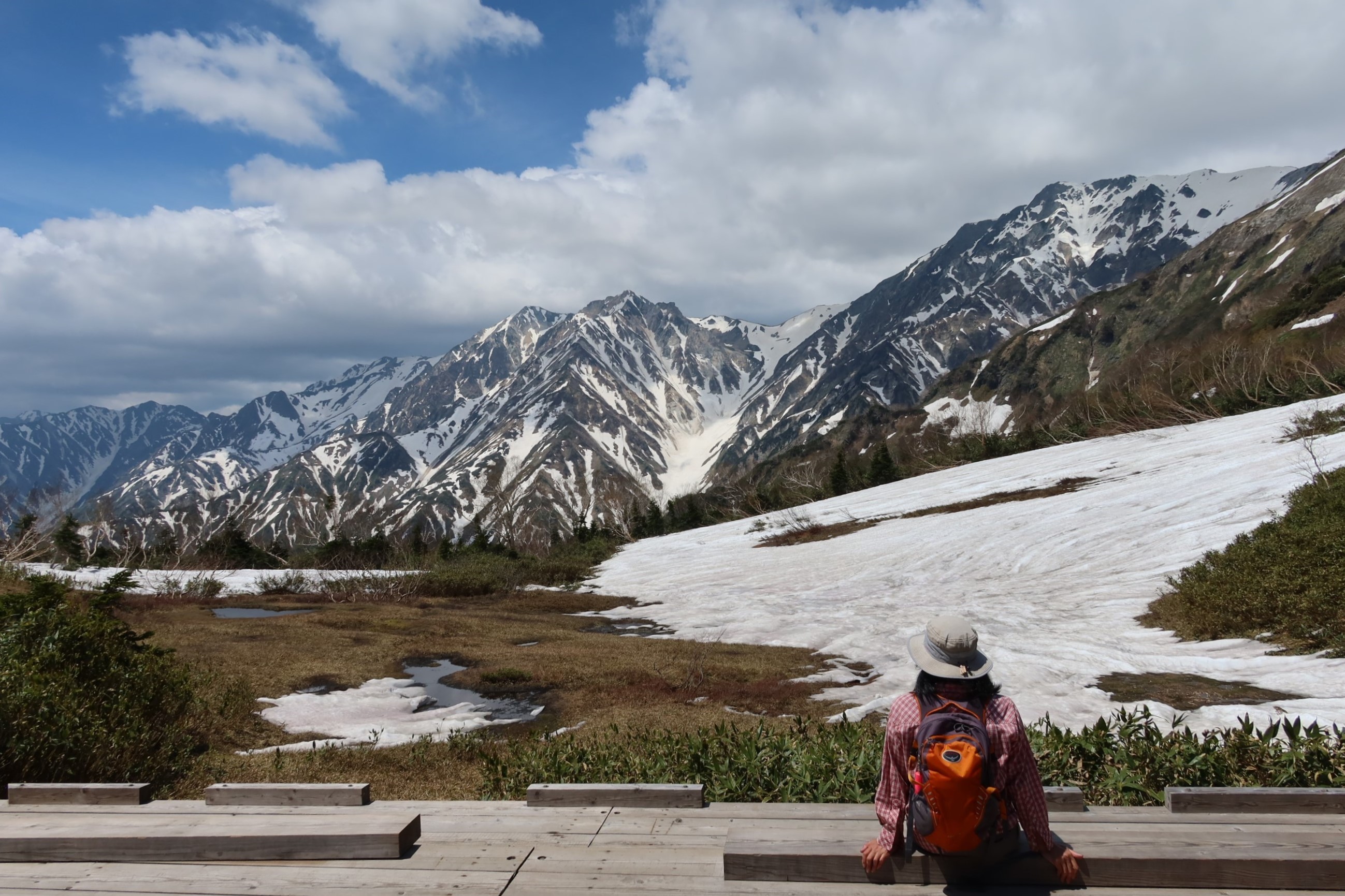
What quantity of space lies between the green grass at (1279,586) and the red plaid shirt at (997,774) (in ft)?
43.3

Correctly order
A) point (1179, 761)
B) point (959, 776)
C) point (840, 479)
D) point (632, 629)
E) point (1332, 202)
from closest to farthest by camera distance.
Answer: point (959, 776), point (1179, 761), point (632, 629), point (840, 479), point (1332, 202)

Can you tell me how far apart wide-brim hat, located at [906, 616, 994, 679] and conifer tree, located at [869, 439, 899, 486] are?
71480 mm

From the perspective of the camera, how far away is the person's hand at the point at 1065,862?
436cm

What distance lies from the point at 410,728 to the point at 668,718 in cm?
440

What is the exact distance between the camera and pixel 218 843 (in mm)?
4879

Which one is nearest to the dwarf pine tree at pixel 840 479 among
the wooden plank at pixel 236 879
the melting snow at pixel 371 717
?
the melting snow at pixel 371 717

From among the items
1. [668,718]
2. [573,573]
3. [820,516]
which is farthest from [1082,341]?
[668,718]

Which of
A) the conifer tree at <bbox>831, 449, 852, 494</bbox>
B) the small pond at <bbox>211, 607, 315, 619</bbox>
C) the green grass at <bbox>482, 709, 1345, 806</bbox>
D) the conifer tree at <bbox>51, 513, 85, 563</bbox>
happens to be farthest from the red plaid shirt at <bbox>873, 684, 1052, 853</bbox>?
the conifer tree at <bbox>831, 449, 852, 494</bbox>

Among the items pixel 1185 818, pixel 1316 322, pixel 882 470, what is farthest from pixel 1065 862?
pixel 1316 322

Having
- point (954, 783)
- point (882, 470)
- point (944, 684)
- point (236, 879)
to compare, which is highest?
point (882, 470)

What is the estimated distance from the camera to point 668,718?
501 inches

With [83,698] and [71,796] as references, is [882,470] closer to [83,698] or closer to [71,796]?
[83,698]

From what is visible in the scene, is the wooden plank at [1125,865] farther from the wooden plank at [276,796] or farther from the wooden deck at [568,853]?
the wooden plank at [276,796]

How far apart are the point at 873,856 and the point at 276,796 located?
439cm
